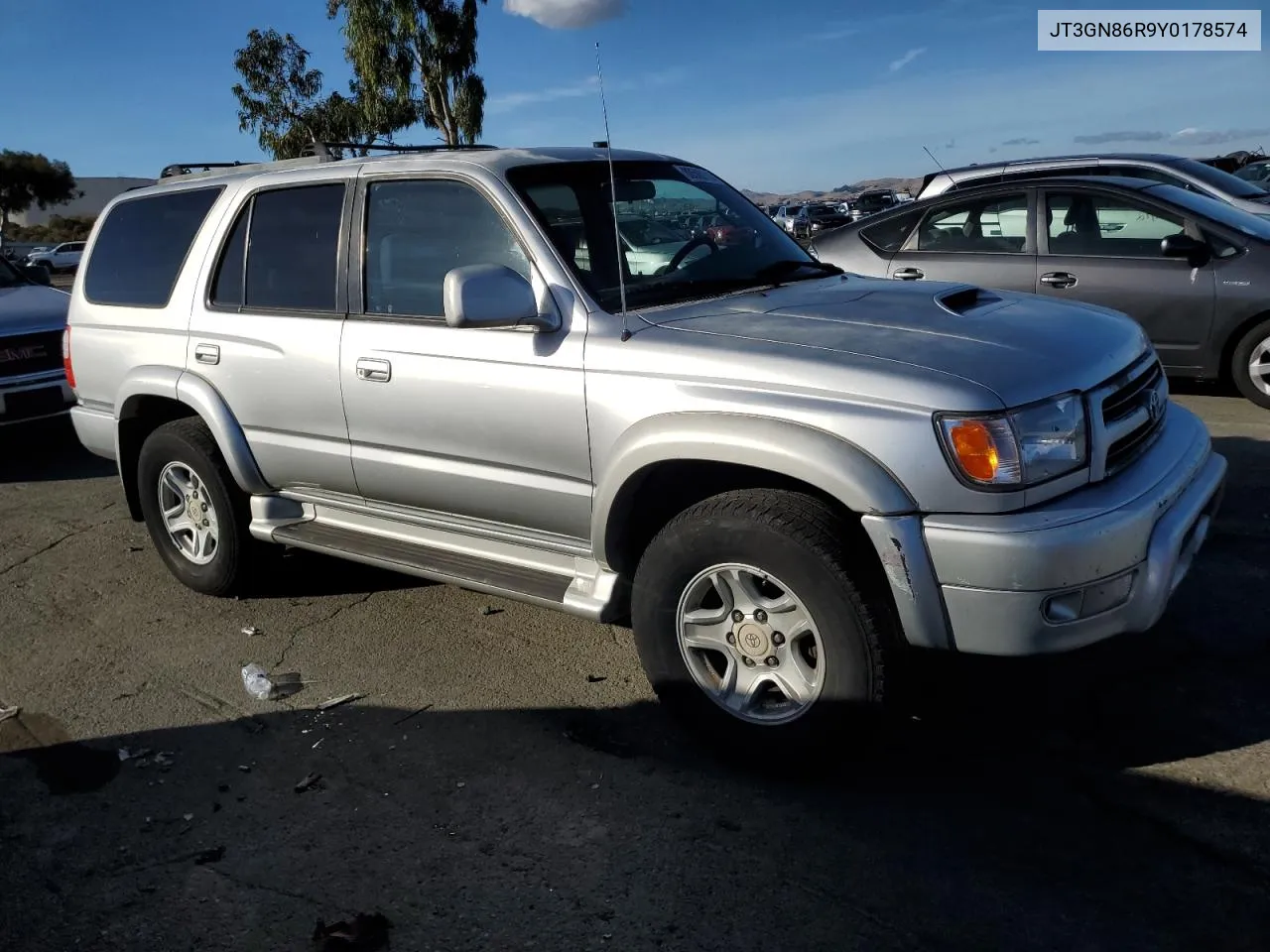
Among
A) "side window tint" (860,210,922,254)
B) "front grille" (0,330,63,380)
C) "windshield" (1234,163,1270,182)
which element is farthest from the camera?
"windshield" (1234,163,1270,182)

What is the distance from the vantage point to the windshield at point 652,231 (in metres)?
3.74

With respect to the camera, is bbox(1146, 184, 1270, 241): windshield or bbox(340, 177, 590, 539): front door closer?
bbox(340, 177, 590, 539): front door

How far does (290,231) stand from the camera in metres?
4.50

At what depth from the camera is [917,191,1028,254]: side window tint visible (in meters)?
7.88

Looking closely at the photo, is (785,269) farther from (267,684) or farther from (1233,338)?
(1233,338)

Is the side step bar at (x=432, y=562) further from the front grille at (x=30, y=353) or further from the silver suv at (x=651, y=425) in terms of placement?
the front grille at (x=30, y=353)

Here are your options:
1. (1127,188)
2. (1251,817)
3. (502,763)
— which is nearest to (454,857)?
(502,763)

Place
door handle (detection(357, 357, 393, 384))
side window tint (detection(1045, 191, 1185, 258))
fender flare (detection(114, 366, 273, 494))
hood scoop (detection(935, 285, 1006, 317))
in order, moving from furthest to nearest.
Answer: side window tint (detection(1045, 191, 1185, 258)) < fender flare (detection(114, 366, 273, 494)) < door handle (detection(357, 357, 393, 384)) < hood scoop (detection(935, 285, 1006, 317))

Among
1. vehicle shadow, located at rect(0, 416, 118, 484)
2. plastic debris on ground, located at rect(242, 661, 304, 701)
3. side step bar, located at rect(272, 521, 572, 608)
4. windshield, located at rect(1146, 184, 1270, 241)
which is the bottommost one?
plastic debris on ground, located at rect(242, 661, 304, 701)

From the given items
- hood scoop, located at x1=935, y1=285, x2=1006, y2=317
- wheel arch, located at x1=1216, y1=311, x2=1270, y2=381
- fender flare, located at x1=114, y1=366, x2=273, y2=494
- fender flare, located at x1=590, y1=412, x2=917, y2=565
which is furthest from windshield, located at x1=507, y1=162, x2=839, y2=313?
wheel arch, located at x1=1216, y1=311, x2=1270, y2=381

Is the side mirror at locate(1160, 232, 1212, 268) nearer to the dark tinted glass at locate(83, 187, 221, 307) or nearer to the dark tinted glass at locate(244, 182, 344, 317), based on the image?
the dark tinted glass at locate(244, 182, 344, 317)

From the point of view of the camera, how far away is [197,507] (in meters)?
4.99

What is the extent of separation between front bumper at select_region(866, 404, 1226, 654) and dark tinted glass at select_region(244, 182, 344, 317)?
8.43 ft

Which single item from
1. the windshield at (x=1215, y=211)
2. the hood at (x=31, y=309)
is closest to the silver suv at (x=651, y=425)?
the hood at (x=31, y=309)
